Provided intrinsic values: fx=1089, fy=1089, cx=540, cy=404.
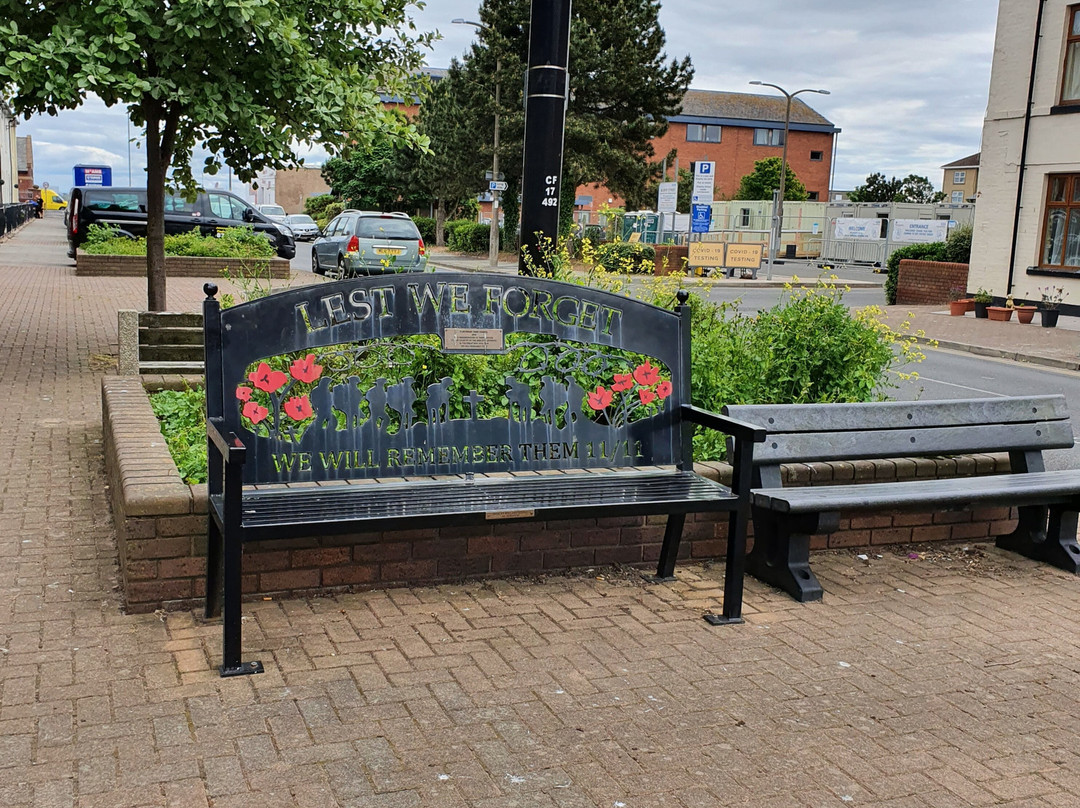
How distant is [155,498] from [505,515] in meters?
1.39

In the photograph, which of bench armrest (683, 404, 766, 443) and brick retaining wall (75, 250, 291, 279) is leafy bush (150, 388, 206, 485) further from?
brick retaining wall (75, 250, 291, 279)

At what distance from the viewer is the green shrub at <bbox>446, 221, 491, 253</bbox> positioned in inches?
1743

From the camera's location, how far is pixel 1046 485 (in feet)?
17.7

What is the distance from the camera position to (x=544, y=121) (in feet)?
23.8

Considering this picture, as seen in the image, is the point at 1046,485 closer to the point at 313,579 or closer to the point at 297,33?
the point at 313,579

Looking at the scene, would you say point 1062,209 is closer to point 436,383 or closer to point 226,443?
point 436,383

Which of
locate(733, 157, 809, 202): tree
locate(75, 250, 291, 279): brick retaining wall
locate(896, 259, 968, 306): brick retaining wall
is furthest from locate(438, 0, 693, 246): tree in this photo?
locate(733, 157, 809, 202): tree

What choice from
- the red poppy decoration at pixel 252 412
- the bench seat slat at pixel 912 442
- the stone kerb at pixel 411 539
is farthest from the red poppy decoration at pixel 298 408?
the bench seat slat at pixel 912 442

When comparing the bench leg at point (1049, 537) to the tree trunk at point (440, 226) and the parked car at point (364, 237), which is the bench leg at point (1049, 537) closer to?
the parked car at point (364, 237)

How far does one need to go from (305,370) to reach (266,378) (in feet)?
0.58

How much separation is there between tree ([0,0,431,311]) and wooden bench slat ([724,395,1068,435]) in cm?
558

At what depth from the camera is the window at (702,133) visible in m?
83.3

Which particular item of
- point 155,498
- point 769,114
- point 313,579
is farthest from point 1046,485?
point 769,114

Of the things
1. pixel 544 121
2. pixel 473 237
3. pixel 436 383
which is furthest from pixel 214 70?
pixel 473 237
